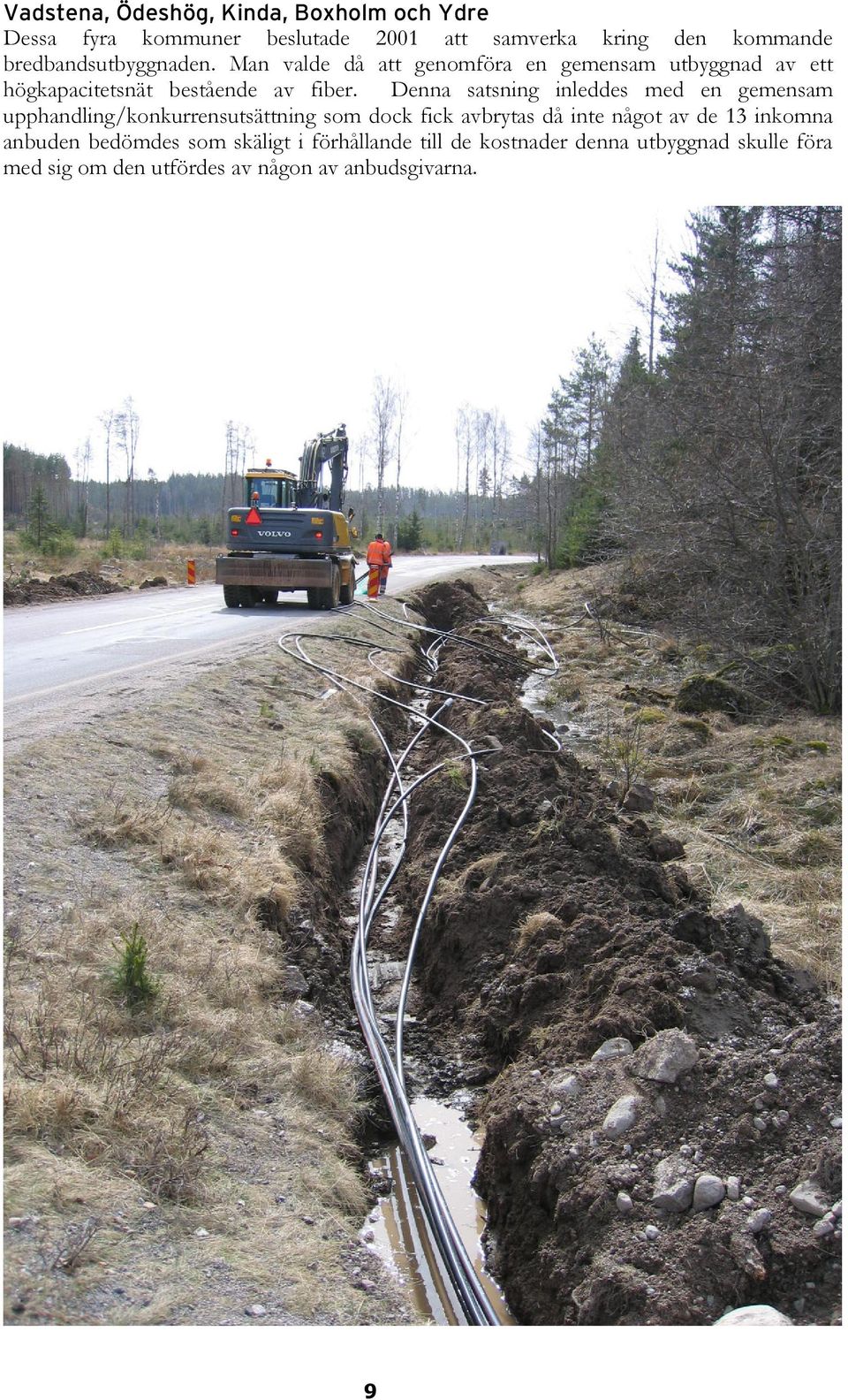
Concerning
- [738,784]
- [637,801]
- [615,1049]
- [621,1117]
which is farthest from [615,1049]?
[738,784]

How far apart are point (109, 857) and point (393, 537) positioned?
55.3 m

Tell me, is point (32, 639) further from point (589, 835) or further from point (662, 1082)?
point (662, 1082)

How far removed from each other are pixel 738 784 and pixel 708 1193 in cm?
657

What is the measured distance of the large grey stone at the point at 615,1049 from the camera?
4121 mm

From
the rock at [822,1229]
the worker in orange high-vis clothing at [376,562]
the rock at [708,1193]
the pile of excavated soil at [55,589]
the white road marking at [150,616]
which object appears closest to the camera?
the rock at [822,1229]

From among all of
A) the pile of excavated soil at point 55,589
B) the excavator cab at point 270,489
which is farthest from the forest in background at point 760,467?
the pile of excavated soil at point 55,589

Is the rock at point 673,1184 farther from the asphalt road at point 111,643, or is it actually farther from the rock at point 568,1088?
the asphalt road at point 111,643

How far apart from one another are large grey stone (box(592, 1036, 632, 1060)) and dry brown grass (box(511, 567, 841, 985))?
1.86 meters

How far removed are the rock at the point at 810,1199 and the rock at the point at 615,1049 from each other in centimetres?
99

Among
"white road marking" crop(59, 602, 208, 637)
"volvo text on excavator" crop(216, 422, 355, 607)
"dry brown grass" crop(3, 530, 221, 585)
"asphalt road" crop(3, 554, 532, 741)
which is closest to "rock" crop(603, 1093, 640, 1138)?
"asphalt road" crop(3, 554, 532, 741)

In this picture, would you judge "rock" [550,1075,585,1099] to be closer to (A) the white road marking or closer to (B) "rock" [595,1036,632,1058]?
(B) "rock" [595,1036,632,1058]

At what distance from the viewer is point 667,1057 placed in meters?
3.82

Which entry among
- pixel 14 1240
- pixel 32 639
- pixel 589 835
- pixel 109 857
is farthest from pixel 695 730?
pixel 14 1240

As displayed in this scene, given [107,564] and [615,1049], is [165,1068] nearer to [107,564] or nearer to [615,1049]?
[615,1049]
